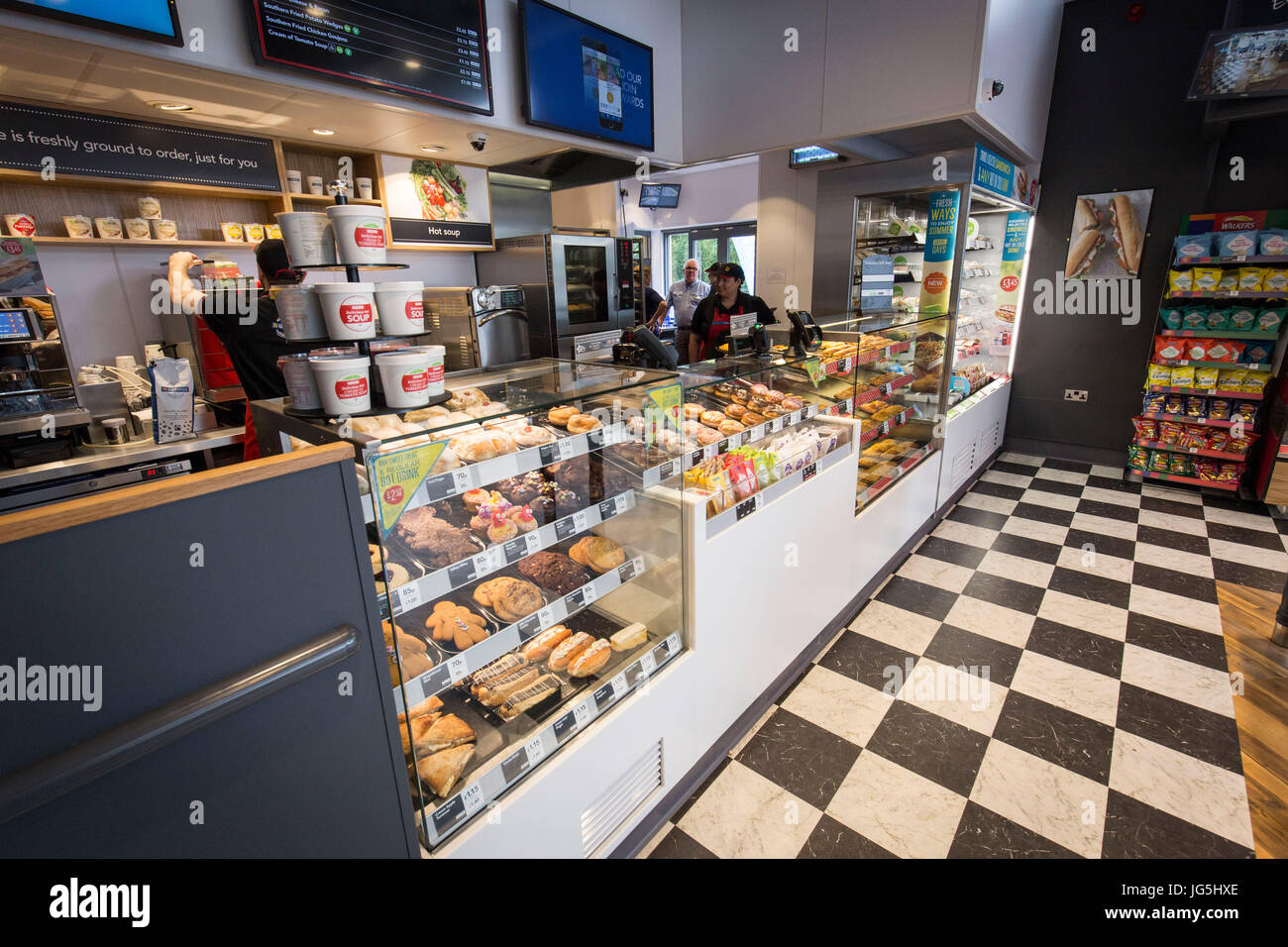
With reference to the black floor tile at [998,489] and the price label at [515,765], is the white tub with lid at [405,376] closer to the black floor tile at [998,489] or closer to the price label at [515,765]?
the price label at [515,765]

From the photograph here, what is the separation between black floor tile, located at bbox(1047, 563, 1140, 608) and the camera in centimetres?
333

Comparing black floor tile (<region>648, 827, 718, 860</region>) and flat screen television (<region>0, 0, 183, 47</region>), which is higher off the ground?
flat screen television (<region>0, 0, 183, 47</region>)

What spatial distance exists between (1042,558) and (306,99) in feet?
15.5

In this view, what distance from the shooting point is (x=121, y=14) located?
1.66 meters

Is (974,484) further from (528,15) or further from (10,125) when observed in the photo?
(10,125)

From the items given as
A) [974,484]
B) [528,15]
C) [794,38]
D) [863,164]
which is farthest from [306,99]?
[974,484]

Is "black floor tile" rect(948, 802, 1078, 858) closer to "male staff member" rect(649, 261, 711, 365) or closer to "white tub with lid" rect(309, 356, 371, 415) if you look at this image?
"white tub with lid" rect(309, 356, 371, 415)

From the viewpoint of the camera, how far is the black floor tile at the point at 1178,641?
279 cm

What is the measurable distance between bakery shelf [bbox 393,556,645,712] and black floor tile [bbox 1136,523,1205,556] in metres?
4.20

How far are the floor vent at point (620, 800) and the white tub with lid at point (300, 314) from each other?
56.5 inches

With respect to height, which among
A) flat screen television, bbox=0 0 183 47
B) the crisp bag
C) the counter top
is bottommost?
the counter top

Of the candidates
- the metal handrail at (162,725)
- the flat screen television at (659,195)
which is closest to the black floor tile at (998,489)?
the metal handrail at (162,725)

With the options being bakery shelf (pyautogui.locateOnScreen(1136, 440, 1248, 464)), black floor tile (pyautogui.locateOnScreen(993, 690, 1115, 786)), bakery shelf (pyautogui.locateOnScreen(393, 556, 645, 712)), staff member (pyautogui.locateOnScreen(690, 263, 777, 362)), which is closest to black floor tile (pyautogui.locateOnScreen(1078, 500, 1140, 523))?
bakery shelf (pyautogui.locateOnScreen(1136, 440, 1248, 464))

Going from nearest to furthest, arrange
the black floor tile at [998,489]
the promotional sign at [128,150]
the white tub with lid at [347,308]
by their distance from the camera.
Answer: the white tub with lid at [347,308], the promotional sign at [128,150], the black floor tile at [998,489]
